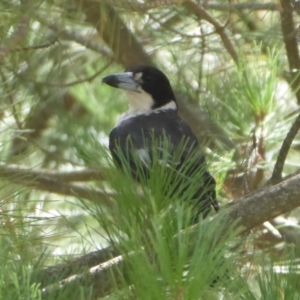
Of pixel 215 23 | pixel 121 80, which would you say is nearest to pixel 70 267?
pixel 215 23

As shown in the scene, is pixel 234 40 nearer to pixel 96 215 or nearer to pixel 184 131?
pixel 184 131

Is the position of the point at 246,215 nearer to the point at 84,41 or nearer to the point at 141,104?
the point at 84,41

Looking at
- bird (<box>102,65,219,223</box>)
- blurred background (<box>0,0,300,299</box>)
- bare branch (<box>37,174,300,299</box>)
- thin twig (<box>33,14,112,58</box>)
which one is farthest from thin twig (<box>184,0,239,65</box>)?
bare branch (<box>37,174,300,299</box>)

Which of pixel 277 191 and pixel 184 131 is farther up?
pixel 184 131

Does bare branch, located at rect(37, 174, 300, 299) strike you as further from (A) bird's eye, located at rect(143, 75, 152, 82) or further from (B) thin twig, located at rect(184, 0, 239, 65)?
(A) bird's eye, located at rect(143, 75, 152, 82)

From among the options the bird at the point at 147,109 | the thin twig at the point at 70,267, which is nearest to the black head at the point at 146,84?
the bird at the point at 147,109

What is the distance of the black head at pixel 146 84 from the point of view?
264 cm

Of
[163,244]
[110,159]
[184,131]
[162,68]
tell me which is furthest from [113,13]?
[163,244]

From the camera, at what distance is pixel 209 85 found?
2576 millimetres

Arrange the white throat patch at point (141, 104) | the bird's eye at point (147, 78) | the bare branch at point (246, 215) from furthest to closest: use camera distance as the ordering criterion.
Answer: the white throat patch at point (141, 104) < the bird's eye at point (147, 78) < the bare branch at point (246, 215)

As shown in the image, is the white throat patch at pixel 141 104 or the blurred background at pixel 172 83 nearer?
the blurred background at pixel 172 83

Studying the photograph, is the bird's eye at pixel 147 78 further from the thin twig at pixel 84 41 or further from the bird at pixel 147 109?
the thin twig at pixel 84 41

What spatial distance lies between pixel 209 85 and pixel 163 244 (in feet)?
5.13

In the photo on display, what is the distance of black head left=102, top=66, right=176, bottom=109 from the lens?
104 inches
